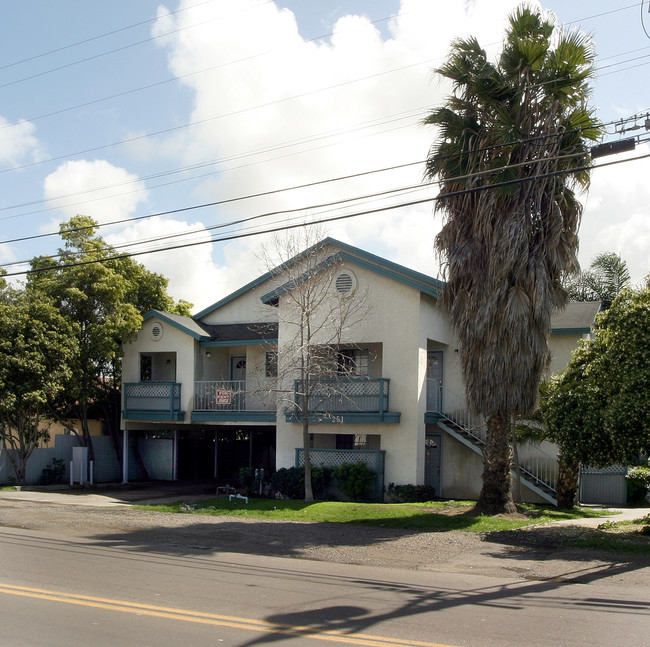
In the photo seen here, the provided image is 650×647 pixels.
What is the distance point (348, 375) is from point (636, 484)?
30.8 feet

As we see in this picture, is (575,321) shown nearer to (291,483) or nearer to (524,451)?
(524,451)

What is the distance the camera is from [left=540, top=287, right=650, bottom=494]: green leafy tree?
1380cm

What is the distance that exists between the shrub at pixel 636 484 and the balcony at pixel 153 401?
15.3 metres

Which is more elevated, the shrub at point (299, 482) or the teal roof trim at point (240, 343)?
the teal roof trim at point (240, 343)

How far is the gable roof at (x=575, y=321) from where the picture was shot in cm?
2391

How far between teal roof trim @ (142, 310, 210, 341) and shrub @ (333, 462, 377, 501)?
795 cm

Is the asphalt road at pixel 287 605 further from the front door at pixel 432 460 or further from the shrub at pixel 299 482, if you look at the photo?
the front door at pixel 432 460

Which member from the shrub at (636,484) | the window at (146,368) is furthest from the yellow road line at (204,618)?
the window at (146,368)

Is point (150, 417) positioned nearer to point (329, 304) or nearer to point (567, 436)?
point (329, 304)

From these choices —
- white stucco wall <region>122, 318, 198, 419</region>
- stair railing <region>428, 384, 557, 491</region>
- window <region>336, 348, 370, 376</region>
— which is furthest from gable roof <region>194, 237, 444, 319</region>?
white stucco wall <region>122, 318, 198, 419</region>

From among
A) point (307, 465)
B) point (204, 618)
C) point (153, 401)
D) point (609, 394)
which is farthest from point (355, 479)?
point (204, 618)

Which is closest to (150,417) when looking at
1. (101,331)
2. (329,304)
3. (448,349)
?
(101,331)

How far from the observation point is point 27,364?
2503 centimetres

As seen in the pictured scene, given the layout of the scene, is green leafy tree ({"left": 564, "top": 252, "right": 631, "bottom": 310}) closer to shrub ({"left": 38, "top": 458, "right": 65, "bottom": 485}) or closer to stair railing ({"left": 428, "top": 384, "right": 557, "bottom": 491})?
stair railing ({"left": 428, "top": 384, "right": 557, "bottom": 491})
